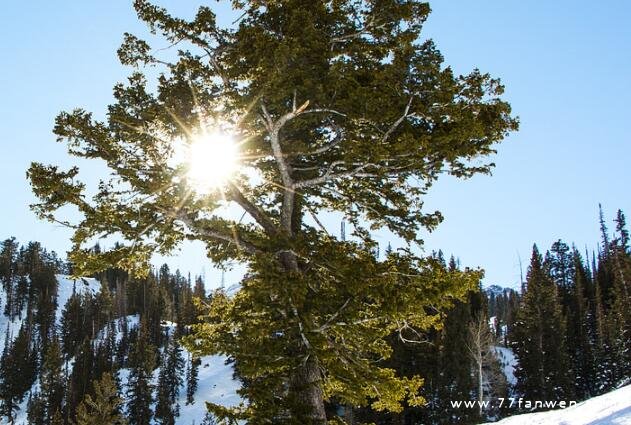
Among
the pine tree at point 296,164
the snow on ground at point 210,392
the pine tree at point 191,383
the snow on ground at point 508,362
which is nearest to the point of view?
the pine tree at point 296,164

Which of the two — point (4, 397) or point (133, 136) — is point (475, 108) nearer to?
point (133, 136)

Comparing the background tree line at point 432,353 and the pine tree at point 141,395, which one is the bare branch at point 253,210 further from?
the pine tree at point 141,395

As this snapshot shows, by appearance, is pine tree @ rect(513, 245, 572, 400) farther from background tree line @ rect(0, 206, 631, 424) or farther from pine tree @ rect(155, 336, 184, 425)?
pine tree @ rect(155, 336, 184, 425)

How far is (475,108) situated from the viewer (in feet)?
28.9

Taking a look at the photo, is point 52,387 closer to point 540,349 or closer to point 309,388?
point 540,349

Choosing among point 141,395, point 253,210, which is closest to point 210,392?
point 141,395

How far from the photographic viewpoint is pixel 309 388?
9.45 m

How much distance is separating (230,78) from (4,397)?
82371mm

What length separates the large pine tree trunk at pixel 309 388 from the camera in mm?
9250

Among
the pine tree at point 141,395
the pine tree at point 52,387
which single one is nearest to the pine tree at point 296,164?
the pine tree at point 141,395

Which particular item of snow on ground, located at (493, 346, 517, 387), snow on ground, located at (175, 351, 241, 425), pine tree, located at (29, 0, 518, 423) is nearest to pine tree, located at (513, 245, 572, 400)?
snow on ground, located at (493, 346, 517, 387)

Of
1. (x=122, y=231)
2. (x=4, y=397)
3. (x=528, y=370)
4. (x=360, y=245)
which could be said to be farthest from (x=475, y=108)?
(x=4, y=397)

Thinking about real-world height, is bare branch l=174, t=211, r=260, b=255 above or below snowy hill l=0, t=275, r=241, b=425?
above

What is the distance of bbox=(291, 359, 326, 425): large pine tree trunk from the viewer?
30.3ft
